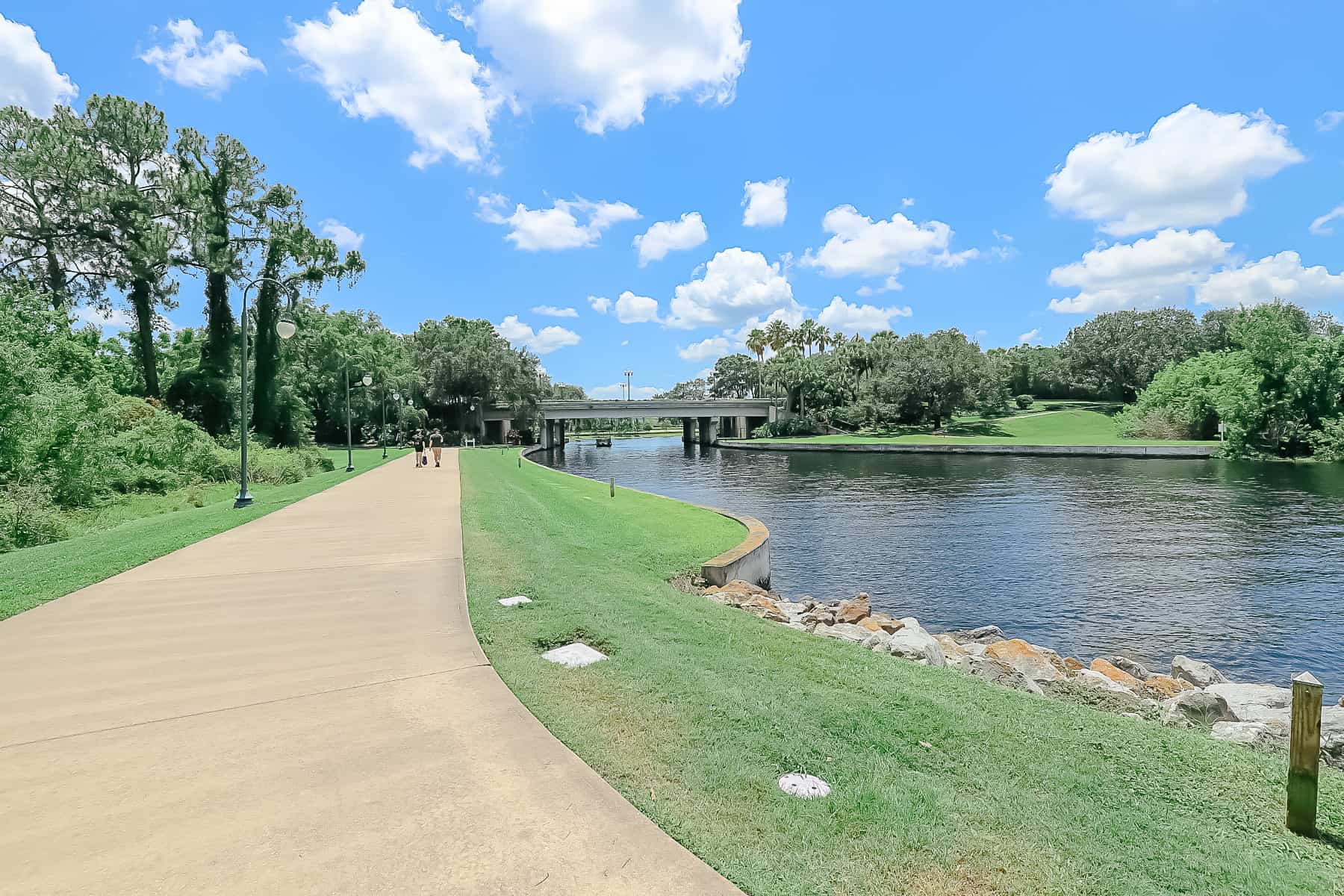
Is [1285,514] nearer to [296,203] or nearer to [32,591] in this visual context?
[32,591]

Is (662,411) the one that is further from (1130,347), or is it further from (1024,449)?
(1130,347)

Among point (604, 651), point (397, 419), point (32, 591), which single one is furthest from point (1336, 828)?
point (397, 419)

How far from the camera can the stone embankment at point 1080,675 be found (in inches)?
249

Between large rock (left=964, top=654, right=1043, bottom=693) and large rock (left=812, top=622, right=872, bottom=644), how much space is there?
1275 mm

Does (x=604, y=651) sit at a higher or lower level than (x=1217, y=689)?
higher

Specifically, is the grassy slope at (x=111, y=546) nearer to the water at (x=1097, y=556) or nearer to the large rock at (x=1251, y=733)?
the water at (x=1097, y=556)

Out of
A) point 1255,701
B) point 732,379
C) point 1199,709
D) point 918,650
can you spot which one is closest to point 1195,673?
point 1255,701

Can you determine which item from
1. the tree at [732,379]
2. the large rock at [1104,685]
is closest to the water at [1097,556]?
the large rock at [1104,685]

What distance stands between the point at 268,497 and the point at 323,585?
1266cm

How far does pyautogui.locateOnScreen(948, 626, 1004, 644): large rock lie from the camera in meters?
10.7

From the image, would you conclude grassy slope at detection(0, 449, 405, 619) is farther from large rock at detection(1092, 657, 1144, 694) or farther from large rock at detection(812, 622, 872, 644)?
large rock at detection(1092, 657, 1144, 694)

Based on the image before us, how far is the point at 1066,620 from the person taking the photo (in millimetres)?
12414

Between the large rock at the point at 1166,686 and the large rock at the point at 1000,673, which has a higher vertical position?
the large rock at the point at 1000,673

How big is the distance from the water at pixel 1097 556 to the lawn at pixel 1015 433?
26183 mm
